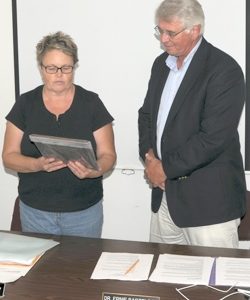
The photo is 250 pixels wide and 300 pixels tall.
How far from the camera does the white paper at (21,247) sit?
207cm

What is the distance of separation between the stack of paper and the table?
0.03 metres

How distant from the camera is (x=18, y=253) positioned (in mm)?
2117

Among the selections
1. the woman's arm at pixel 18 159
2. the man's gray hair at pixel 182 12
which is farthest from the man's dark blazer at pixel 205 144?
the woman's arm at pixel 18 159

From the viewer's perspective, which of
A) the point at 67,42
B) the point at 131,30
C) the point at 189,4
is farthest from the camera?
the point at 131,30

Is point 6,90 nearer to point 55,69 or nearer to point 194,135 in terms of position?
point 55,69

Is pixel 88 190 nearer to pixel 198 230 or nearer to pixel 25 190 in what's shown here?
pixel 25 190

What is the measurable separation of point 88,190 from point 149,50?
1.17m

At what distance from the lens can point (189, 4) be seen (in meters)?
2.30

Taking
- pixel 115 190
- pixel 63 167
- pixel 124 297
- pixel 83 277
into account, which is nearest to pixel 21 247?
pixel 83 277

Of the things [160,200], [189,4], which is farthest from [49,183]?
[189,4]

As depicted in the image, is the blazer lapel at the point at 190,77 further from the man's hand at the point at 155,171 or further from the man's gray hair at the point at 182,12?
the man's hand at the point at 155,171

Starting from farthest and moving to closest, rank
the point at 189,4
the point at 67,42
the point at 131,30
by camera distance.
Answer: the point at 131,30, the point at 67,42, the point at 189,4

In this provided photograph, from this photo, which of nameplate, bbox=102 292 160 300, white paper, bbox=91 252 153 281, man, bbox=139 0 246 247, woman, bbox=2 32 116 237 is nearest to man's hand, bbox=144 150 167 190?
man, bbox=139 0 246 247

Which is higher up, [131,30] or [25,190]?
[131,30]
